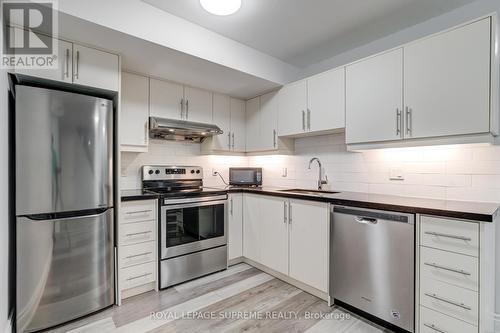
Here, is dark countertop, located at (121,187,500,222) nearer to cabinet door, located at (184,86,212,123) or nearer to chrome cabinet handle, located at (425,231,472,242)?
chrome cabinet handle, located at (425,231,472,242)

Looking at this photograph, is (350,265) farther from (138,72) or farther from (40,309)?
(138,72)

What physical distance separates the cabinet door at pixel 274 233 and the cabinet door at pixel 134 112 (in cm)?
146

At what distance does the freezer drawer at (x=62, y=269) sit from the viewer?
1699mm

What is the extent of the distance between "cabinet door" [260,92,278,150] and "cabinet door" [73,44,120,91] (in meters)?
1.72

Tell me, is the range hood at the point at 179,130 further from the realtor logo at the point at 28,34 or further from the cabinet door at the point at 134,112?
the realtor logo at the point at 28,34

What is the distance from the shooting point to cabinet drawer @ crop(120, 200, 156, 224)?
7.20 ft

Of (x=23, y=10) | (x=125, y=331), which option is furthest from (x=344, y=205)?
(x=23, y=10)

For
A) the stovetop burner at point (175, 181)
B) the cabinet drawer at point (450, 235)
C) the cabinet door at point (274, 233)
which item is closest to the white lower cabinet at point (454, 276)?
the cabinet drawer at point (450, 235)

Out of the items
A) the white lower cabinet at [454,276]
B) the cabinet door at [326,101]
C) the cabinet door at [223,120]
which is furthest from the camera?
the cabinet door at [223,120]

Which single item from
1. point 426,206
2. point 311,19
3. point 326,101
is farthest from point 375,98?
point 426,206

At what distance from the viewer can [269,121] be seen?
3.13 metres

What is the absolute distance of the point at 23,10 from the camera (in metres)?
1.58

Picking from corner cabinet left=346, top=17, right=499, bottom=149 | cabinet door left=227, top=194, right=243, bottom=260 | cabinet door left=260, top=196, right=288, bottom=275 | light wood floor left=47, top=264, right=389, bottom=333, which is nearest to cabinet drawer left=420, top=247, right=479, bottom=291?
light wood floor left=47, top=264, right=389, bottom=333

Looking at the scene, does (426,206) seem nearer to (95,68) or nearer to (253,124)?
(253,124)
